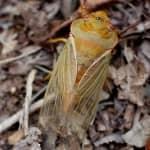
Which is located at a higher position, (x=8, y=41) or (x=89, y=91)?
(x=8, y=41)

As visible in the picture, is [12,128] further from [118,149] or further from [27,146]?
[118,149]

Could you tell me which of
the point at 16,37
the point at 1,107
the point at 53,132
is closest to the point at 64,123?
the point at 53,132

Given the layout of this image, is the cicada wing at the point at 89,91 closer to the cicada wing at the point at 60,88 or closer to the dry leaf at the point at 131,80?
the cicada wing at the point at 60,88

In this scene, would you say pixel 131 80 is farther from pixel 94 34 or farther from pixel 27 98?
pixel 27 98

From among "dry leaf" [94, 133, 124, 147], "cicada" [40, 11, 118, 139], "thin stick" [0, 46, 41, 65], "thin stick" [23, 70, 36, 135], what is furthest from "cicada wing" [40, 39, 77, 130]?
"thin stick" [0, 46, 41, 65]

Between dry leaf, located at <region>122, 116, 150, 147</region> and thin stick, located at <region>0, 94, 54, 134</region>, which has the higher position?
thin stick, located at <region>0, 94, 54, 134</region>

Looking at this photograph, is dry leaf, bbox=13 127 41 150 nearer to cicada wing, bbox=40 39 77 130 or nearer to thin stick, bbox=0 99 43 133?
cicada wing, bbox=40 39 77 130

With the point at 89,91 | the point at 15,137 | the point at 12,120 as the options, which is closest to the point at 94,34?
the point at 89,91
